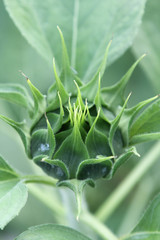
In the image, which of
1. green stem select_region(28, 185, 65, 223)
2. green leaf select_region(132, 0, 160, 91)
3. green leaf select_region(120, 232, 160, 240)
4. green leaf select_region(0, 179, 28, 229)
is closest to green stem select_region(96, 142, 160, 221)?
green stem select_region(28, 185, 65, 223)

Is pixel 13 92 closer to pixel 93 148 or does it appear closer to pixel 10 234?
pixel 93 148

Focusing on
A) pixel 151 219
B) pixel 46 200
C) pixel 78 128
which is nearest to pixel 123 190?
pixel 46 200

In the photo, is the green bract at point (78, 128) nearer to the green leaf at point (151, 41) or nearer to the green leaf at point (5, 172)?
the green leaf at point (5, 172)

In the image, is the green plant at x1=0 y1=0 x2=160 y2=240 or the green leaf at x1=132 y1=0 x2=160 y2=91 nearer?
the green plant at x1=0 y1=0 x2=160 y2=240

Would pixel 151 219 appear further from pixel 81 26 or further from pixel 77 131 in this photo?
pixel 81 26

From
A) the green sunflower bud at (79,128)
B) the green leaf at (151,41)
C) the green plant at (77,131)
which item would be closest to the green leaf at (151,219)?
the green plant at (77,131)

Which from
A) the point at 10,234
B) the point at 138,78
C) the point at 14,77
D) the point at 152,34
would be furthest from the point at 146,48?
the point at 10,234

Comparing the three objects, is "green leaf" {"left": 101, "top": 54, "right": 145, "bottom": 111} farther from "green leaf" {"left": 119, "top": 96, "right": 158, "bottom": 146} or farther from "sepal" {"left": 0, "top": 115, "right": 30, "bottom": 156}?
"sepal" {"left": 0, "top": 115, "right": 30, "bottom": 156}

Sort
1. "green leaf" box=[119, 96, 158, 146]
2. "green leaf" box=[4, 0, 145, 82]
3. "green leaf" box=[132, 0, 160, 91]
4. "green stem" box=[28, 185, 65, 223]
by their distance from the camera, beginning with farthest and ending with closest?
1. "green leaf" box=[132, 0, 160, 91]
2. "green stem" box=[28, 185, 65, 223]
3. "green leaf" box=[4, 0, 145, 82]
4. "green leaf" box=[119, 96, 158, 146]
